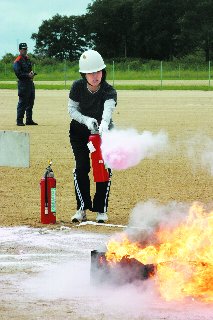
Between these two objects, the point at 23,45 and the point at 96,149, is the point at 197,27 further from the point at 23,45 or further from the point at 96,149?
the point at 96,149

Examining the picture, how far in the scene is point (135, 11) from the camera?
412ft

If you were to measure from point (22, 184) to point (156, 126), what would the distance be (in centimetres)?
1213

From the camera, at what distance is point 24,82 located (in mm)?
26859

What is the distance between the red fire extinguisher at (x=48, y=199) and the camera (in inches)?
432

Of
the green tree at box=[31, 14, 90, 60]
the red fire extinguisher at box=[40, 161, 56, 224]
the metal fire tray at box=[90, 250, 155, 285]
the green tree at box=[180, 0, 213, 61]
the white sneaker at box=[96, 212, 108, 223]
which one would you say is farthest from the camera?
the green tree at box=[31, 14, 90, 60]

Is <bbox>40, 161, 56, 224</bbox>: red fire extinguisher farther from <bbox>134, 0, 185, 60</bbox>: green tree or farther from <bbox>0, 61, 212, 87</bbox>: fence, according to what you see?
<bbox>134, 0, 185, 60</bbox>: green tree

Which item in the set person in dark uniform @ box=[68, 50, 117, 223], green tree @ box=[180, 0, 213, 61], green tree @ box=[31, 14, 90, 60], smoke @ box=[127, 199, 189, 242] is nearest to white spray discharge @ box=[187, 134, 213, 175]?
person in dark uniform @ box=[68, 50, 117, 223]

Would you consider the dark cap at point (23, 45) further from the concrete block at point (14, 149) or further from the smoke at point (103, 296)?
the smoke at point (103, 296)

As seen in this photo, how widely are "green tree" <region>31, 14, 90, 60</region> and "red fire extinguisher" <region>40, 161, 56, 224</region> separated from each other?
386 ft

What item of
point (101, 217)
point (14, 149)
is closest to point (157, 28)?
point (14, 149)

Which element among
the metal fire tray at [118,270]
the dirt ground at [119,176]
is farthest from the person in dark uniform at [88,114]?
the metal fire tray at [118,270]

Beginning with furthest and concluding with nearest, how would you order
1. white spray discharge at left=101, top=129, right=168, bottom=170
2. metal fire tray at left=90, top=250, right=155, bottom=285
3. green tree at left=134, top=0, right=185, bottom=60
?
green tree at left=134, top=0, right=185, bottom=60 < white spray discharge at left=101, top=129, right=168, bottom=170 < metal fire tray at left=90, top=250, right=155, bottom=285

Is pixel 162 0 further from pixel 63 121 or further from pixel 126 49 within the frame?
pixel 63 121

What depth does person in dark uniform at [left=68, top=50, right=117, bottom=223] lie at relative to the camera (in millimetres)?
10859
